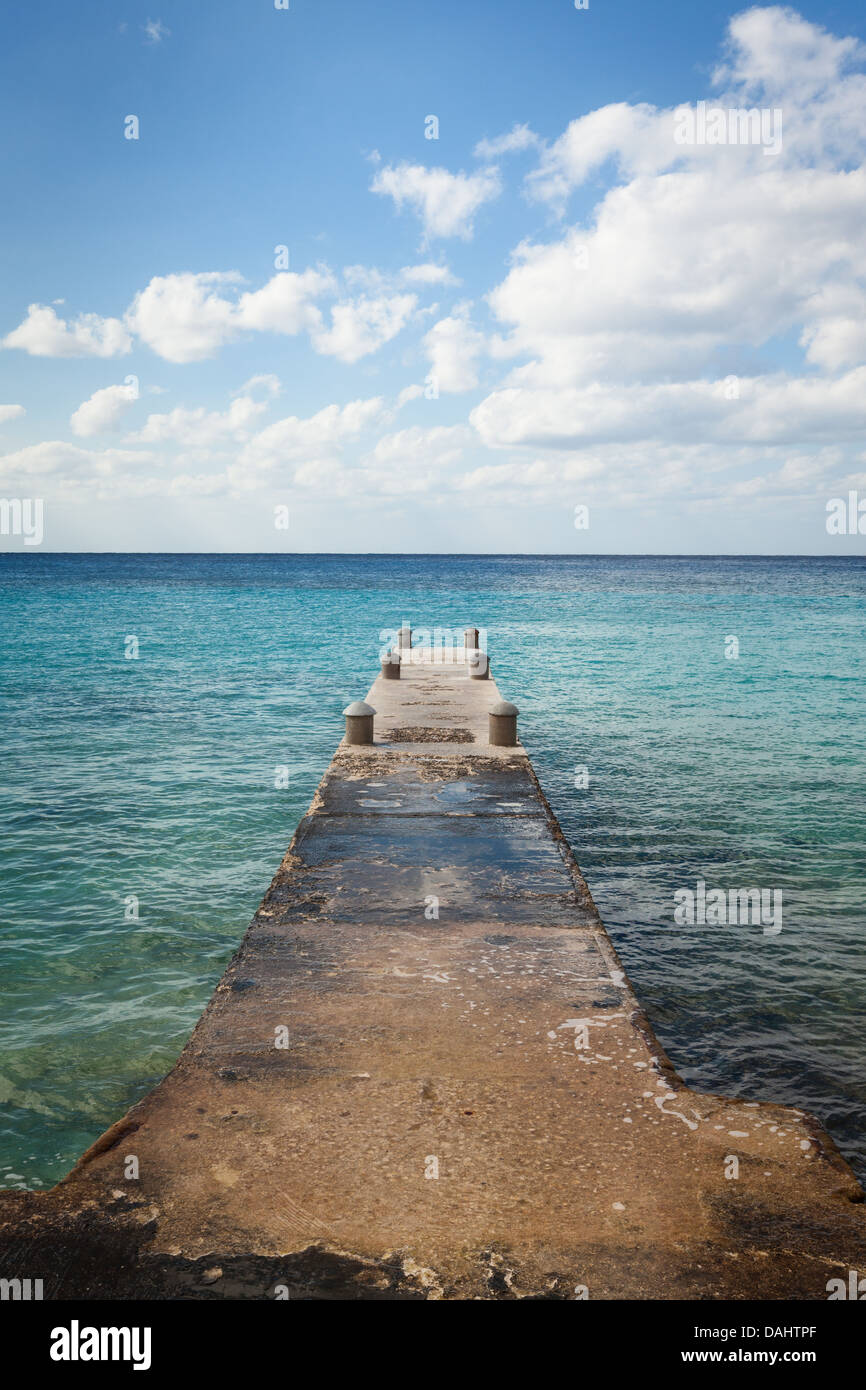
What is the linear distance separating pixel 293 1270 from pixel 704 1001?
16.0 ft

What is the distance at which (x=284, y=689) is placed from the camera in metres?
23.1

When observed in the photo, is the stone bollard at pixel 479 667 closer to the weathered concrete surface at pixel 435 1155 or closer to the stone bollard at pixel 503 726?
the stone bollard at pixel 503 726

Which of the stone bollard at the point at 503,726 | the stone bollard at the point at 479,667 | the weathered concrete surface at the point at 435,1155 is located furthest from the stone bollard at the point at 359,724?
the stone bollard at the point at 479,667

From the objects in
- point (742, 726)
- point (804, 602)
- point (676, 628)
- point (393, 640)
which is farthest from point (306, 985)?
point (804, 602)

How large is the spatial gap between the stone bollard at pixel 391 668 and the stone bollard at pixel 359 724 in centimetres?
600

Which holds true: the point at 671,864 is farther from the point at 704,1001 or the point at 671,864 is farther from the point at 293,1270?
the point at 293,1270

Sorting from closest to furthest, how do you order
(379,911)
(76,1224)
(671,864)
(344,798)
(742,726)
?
Answer: (76,1224)
(379,911)
(344,798)
(671,864)
(742,726)

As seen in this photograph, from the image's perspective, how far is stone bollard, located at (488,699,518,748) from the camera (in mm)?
11539

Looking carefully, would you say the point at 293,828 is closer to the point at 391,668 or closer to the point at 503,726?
the point at 503,726

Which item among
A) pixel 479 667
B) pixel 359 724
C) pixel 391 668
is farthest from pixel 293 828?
pixel 479 667

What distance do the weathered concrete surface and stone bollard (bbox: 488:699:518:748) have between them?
567cm

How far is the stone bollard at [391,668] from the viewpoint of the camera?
17.7 metres

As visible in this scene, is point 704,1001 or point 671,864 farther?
point 671,864

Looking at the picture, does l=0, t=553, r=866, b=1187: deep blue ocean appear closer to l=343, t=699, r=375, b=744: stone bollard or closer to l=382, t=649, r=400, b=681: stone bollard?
l=343, t=699, r=375, b=744: stone bollard
